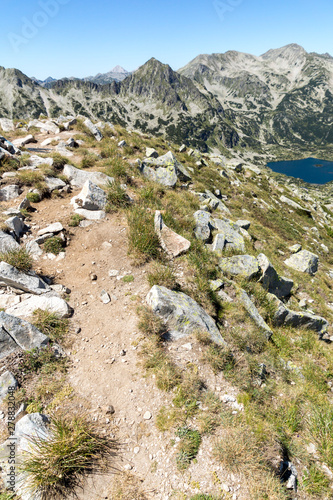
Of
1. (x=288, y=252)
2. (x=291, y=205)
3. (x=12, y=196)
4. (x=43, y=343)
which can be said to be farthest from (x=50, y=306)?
(x=291, y=205)

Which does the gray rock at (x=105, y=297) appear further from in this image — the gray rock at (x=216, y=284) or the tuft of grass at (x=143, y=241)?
the gray rock at (x=216, y=284)

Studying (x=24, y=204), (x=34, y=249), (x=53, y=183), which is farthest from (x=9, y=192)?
(x=34, y=249)

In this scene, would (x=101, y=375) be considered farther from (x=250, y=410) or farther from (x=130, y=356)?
(x=250, y=410)

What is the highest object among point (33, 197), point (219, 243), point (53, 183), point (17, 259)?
point (53, 183)

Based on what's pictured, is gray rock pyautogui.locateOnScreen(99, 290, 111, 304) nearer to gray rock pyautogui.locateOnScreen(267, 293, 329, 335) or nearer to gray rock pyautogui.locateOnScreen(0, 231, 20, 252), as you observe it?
gray rock pyautogui.locateOnScreen(0, 231, 20, 252)

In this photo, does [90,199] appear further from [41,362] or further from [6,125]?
[6,125]

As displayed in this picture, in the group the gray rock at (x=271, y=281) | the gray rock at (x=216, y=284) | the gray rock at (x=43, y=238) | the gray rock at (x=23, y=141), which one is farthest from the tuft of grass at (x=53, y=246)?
the gray rock at (x=23, y=141)

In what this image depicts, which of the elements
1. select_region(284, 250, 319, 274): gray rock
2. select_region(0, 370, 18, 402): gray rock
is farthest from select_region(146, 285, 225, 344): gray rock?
select_region(284, 250, 319, 274): gray rock
